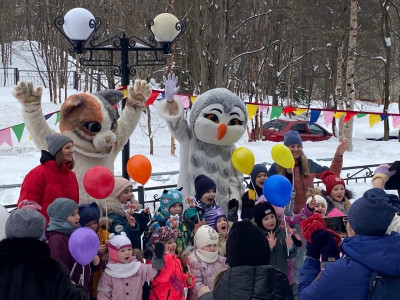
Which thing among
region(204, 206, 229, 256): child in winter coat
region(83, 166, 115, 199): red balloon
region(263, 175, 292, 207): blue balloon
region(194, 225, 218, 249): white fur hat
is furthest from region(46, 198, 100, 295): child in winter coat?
region(263, 175, 292, 207): blue balloon

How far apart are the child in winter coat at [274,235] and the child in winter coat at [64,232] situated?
1418 mm

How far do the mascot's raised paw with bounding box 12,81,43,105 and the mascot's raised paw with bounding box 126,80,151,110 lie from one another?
110 cm

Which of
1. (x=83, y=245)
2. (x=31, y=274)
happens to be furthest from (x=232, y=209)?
(x=31, y=274)

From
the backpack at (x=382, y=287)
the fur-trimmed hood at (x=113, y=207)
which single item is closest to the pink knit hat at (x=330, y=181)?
the fur-trimmed hood at (x=113, y=207)

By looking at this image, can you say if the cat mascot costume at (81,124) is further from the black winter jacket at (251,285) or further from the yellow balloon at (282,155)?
the black winter jacket at (251,285)

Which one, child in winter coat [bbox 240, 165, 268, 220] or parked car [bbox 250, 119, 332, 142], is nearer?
child in winter coat [bbox 240, 165, 268, 220]

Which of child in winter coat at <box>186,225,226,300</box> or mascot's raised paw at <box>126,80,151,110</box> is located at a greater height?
mascot's raised paw at <box>126,80,151,110</box>

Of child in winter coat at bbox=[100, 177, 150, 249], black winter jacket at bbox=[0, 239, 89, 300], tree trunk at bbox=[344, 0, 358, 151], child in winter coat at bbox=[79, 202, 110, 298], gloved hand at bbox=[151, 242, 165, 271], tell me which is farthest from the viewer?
tree trunk at bbox=[344, 0, 358, 151]

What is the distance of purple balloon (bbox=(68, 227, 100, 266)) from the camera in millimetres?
3660

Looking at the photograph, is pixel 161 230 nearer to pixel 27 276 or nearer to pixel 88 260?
pixel 88 260

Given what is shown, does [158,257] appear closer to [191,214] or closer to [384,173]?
[191,214]

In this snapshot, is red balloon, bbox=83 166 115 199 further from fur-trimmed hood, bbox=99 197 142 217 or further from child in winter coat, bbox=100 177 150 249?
fur-trimmed hood, bbox=99 197 142 217

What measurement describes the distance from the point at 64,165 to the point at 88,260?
1383 mm

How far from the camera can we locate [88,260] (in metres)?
3.75
